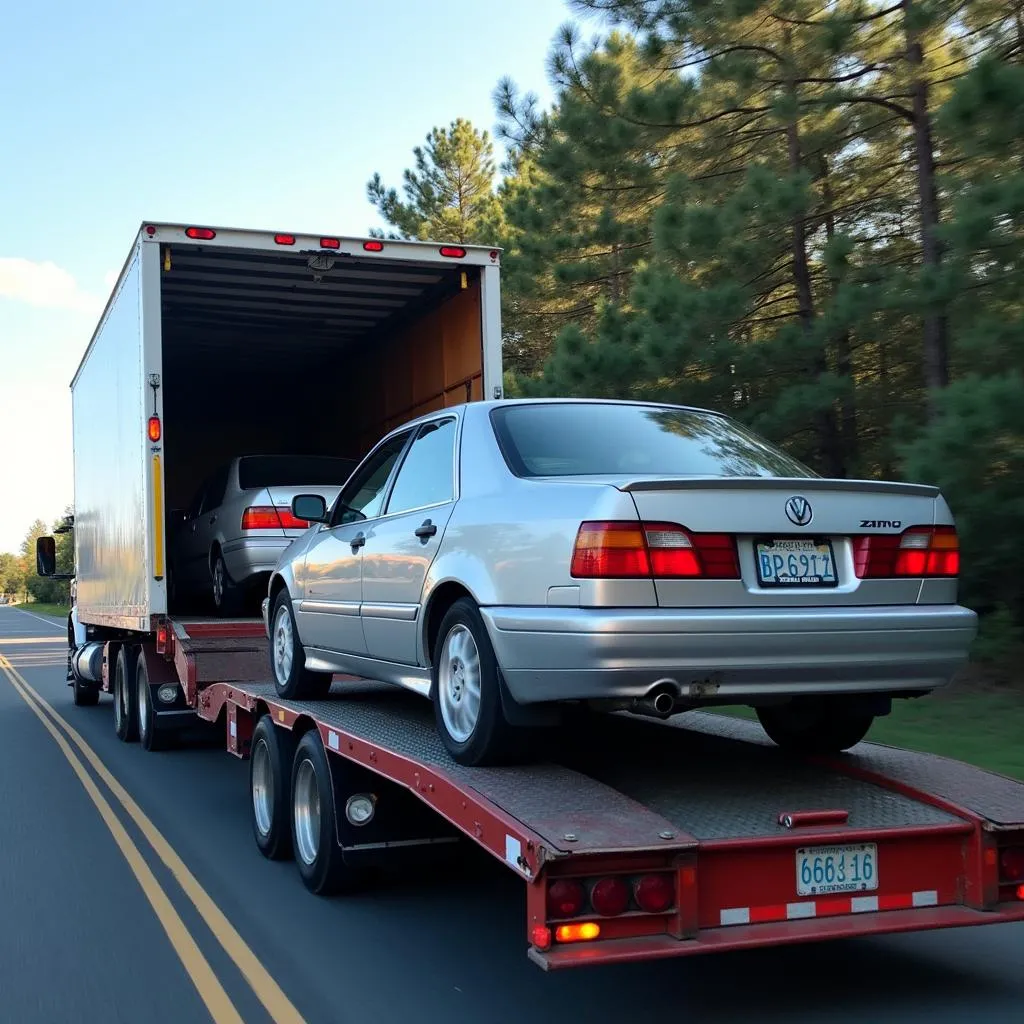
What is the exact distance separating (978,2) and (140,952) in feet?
34.9

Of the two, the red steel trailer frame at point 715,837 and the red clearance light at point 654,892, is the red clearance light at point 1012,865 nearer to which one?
the red steel trailer frame at point 715,837

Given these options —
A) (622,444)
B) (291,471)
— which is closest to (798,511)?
(622,444)

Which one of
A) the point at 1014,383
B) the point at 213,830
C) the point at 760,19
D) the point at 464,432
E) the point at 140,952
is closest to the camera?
the point at 140,952

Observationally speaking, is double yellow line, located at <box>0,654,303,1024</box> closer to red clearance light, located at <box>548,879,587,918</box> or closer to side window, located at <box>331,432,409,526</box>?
red clearance light, located at <box>548,879,587,918</box>

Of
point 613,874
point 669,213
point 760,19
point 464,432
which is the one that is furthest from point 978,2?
point 613,874

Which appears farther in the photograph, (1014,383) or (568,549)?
(1014,383)

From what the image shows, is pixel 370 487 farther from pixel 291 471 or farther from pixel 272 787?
pixel 291 471

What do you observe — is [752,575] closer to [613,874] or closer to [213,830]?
[613,874]

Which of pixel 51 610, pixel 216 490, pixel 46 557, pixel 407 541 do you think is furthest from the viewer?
pixel 51 610

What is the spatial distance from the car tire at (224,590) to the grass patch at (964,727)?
4.26m

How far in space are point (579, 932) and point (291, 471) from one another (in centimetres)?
787

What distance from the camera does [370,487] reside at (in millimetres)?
7008

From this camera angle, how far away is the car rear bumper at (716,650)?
4.52 m

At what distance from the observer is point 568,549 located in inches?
184
